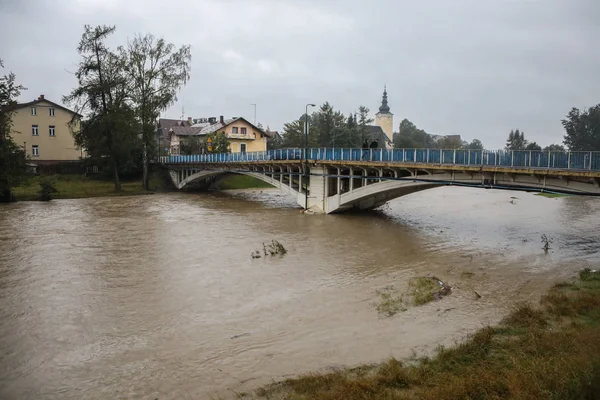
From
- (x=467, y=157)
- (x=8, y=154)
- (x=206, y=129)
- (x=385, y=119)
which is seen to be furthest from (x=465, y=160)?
(x=385, y=119)

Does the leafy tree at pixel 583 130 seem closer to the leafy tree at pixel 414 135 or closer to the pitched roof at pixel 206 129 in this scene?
the leafy tree at pixel 414 135

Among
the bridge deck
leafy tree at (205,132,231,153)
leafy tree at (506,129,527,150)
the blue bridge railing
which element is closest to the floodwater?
the bridge deck

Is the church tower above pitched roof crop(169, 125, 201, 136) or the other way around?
above

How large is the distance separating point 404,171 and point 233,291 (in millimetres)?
15587

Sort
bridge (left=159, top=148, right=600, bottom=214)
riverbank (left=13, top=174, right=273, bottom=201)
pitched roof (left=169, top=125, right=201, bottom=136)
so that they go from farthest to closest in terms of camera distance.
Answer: pitched roof (left=169, top=125, right=201, bottom=136) → riverbank (left=13, top=174, right=273, bottom=201) → bridge (left=159, top=148, right=600, bottom=214)

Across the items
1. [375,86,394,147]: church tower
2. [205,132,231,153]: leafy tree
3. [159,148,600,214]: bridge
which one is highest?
[375,86,394,147]: church tower

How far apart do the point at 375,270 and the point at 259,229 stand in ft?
35.4

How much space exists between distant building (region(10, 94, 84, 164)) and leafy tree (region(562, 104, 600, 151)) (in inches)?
2977

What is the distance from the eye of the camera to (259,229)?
26906 millimetres

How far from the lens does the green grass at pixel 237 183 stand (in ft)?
187

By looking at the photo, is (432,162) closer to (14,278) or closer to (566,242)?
(566,242)

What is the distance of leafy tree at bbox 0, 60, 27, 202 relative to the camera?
1378 inches

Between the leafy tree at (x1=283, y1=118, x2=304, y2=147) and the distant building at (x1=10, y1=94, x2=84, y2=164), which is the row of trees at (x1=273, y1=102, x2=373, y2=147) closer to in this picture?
the leafy tree at (x1=283, y1=118, x2=304, y2=147)

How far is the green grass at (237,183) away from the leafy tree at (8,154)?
76.1 feet
